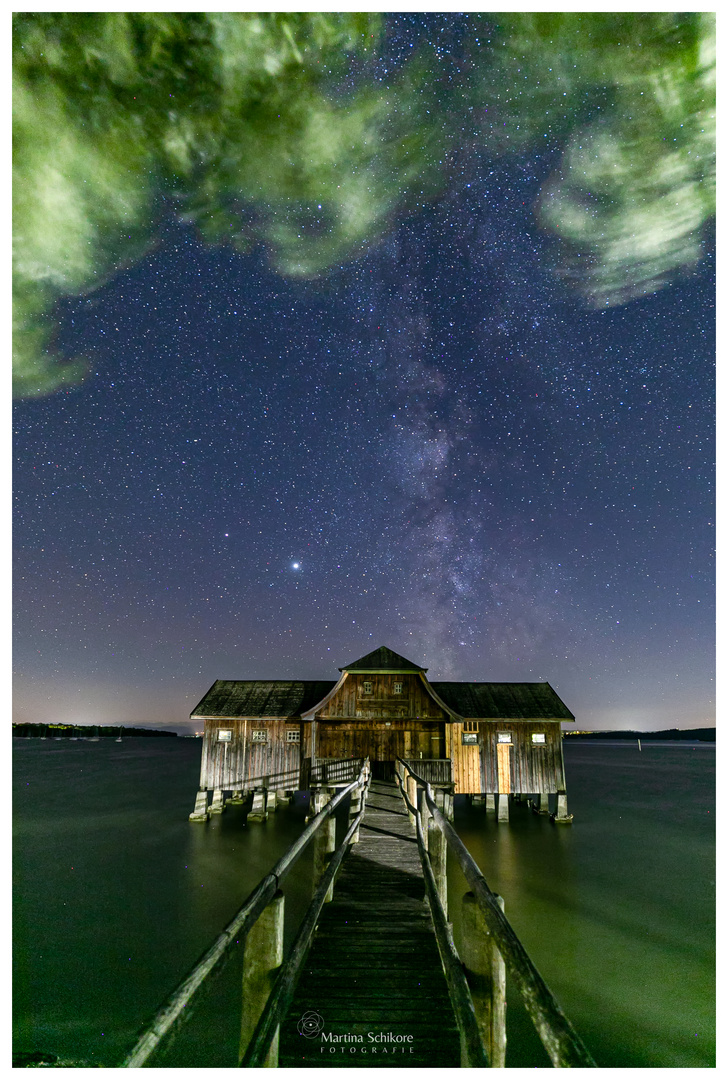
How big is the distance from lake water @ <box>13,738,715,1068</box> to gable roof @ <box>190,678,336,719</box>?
495 cm

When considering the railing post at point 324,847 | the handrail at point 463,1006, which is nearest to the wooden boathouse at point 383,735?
the railing post at point 324,847

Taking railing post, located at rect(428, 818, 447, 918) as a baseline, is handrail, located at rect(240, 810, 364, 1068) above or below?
above

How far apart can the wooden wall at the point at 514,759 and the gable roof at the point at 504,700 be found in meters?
0.33

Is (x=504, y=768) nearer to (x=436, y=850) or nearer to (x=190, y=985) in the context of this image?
(x=436, y=850)

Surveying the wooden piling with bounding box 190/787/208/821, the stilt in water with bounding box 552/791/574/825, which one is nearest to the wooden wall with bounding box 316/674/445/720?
the stilt in water with bounding box 552/791/574/825

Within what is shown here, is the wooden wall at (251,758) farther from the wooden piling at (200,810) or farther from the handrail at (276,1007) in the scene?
the handrail at (276,1007)

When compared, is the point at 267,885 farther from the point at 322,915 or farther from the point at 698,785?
the point at 698,785

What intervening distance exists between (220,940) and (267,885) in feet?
2.70

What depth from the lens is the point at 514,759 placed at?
78.6ft

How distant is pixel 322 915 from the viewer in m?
6.35

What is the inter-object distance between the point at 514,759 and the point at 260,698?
11446 millimetres

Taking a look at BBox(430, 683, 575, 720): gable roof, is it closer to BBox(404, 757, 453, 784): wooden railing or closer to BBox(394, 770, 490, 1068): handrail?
BBox(404, 757, 453, 784): wooden railing

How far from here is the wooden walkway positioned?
406 cm
